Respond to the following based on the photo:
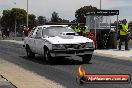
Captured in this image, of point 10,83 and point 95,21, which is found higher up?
point 95,21

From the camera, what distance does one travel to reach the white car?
50.8ft

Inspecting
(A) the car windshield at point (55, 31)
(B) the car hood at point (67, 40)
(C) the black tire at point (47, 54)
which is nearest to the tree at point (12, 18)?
(A) the car windshield at point (55, 31)

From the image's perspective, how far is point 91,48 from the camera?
1574 cm

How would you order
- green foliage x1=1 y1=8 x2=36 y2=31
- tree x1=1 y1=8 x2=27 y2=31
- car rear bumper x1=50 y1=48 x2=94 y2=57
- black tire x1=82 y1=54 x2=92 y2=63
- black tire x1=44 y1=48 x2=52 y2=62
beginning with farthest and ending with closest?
tree x1=1 y1=8 x2=27 y2=31
green foliage x1=1 y1=8 x2=36 y2=31
black tire x1=82 y1=54 x2=92 y2=63
black tire x1=44 y1=48 x2=52 y2=62
car rear bumper x1=50 y1=48 x2=94 y2=57

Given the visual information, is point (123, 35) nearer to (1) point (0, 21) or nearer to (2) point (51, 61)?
(2) point (51, 61)

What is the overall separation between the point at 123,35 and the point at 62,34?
8768mm

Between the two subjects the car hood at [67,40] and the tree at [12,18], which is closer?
the car hood at [67,40]

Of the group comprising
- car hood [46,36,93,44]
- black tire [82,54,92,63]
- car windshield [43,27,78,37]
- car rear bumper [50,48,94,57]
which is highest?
car windshield [43,27,78,37]

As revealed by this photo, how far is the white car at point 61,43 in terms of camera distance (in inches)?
609

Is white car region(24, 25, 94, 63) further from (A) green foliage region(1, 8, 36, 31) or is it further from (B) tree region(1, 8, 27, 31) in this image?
(B) tree region(1, 8, 27, 31)

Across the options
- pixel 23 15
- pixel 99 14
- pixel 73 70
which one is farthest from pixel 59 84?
pixel 23 15

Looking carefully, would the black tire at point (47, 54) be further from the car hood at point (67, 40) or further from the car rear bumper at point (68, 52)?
the car hood at point (67, 40)

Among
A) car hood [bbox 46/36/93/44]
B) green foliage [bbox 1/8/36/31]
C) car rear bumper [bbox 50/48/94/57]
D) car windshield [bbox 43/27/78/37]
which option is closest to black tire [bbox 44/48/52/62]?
car rear bumper [bbox 50/48/94/57]

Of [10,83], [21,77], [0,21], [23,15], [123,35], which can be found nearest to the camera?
[10,83]
